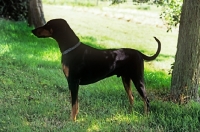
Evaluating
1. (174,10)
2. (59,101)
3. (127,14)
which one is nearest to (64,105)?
(59,101)

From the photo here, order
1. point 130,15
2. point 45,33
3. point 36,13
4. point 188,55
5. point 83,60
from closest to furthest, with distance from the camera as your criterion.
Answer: point 45,33
point 83,60
point 188,55
point 36,13
point 130,15

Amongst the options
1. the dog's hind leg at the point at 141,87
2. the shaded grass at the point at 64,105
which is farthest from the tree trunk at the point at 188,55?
the dog's hind leg at the point at 141,87

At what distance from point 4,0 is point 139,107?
8779 millimetres

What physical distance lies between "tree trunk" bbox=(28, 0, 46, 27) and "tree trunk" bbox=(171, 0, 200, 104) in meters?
6.33

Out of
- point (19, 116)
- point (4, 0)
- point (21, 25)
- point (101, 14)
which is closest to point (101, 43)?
point (21, 25)

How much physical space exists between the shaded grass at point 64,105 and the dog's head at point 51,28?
1023 mm

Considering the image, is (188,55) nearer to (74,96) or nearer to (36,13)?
(74,96)

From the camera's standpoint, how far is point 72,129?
448cm

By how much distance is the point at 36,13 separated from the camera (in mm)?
11297

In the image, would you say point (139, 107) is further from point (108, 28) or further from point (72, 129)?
point (108, 28)

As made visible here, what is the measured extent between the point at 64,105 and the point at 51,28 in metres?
1.27

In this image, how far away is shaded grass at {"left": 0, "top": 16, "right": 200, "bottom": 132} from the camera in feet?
15.2

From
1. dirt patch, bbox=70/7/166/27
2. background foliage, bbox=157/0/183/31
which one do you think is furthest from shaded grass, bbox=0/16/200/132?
dirt patch, bbox=70/7/166/27

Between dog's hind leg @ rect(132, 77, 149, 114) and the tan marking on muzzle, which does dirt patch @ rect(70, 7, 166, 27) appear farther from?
the tan marking on muzzle
